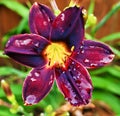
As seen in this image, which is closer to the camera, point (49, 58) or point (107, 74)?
point (49, 58)

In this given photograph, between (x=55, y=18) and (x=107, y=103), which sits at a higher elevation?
(x=55, y=18)

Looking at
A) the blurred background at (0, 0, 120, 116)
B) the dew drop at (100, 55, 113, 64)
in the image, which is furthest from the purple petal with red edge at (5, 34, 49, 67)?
the blurred background at (0, 0, 120, 116)

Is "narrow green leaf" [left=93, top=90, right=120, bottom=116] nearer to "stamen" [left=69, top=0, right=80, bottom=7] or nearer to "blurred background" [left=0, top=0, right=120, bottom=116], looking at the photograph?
"blurred background" [left=0, top=0, right=120, bottom=116]

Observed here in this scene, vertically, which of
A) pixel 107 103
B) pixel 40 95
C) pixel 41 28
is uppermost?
pixel 41 28

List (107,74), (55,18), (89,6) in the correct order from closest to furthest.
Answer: (55,18) < (89,6) < (107,74)

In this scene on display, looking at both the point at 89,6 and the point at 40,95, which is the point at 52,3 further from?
the point at 89,6

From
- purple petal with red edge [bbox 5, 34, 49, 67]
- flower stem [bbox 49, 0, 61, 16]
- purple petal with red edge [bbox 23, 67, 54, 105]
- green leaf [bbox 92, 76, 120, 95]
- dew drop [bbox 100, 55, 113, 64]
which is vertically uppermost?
flower stem [bbox 49, 0, 61, 16]

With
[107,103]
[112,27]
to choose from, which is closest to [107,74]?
[107,103]
